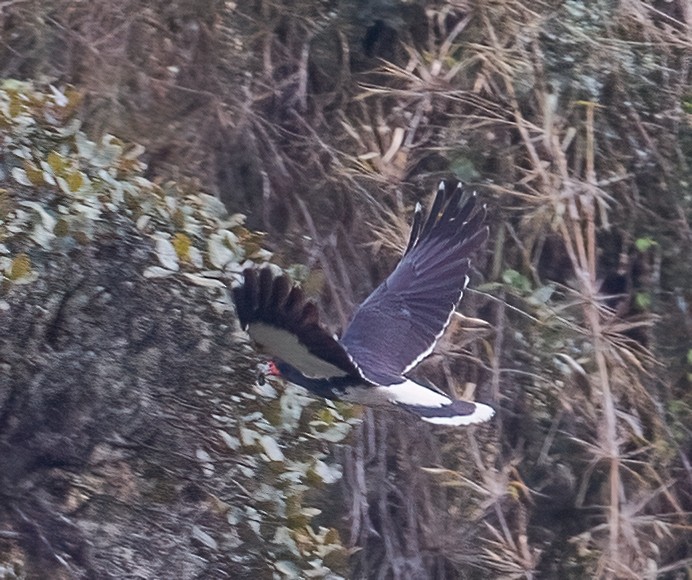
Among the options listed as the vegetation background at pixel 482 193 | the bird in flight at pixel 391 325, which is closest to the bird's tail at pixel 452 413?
the bird in flight at pixel 391 325

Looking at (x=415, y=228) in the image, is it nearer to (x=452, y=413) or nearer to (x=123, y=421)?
(x=452, y=413)

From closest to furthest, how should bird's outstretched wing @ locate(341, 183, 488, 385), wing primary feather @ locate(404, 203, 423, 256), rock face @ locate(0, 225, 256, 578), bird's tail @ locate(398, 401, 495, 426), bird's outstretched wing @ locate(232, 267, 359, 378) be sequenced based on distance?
1. bird's outstretched wing @ locate(232, 267, 359, 378)
2. rock face @ locate(0, 225, 256, 578)
3. bird's tail @ locate(398, 401, 495, 426)
4. bird's outstretched wing @ locate(341, 183, 488, 385)
5. wing primary feather @ locate(404, 203, 423, 256)

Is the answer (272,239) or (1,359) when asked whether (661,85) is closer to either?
(272,239)

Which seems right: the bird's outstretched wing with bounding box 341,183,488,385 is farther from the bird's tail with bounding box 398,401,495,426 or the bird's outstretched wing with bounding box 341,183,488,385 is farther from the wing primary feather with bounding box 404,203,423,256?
the bird's tail with bounding box 398,401,495,426

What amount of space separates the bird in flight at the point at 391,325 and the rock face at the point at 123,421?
0.19 meters

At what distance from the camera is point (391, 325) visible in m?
3.05

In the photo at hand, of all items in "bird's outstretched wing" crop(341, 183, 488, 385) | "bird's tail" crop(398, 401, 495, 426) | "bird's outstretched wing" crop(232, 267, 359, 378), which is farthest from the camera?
"bird's outstretched wing" crop(341, 183, 488, 385)

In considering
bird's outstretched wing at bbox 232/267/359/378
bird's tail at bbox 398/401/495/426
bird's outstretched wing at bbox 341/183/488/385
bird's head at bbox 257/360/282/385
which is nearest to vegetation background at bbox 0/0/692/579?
bird's outstretched wing at bbox 341/183/488/385

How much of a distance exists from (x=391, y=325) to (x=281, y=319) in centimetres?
99

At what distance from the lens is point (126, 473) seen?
7.80 feet

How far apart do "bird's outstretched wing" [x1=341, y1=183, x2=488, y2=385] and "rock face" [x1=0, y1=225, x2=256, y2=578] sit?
0.67 meters

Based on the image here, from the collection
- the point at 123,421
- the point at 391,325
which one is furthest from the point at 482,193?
the point at 123,421

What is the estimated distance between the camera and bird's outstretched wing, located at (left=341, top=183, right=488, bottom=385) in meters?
2.99

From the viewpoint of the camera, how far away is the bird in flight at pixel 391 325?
2.08 meters
